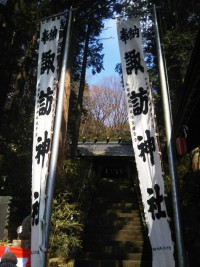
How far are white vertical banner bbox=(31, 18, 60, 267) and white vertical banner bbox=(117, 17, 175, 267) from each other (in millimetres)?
Result: 1574

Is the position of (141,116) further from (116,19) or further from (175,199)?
(116,19)

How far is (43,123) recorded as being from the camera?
251 inches

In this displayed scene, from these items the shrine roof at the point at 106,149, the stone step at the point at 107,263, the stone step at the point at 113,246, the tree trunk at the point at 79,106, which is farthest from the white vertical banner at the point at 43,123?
the shrine roof at the point at 106,149

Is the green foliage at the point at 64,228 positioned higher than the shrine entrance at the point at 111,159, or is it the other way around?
the shrine entrance at the point at 111,159

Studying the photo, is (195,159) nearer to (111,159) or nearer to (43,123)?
(43,123)

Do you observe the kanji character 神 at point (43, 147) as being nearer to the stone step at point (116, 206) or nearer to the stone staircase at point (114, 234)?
the stone staircase at point (114, 234)

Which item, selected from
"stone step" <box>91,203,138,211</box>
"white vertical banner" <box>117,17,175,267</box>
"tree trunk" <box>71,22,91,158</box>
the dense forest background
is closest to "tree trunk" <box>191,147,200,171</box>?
the dense forest background

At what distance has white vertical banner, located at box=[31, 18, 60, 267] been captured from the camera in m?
5.43

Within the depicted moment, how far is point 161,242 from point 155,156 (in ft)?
5.10

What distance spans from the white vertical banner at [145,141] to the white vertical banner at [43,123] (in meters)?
1.57

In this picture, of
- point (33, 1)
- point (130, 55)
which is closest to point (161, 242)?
point (130, 55)

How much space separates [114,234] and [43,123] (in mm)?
6833

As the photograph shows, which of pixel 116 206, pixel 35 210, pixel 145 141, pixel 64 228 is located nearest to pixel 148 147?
pixel 145 141

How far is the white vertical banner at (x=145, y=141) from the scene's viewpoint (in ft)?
17.2
